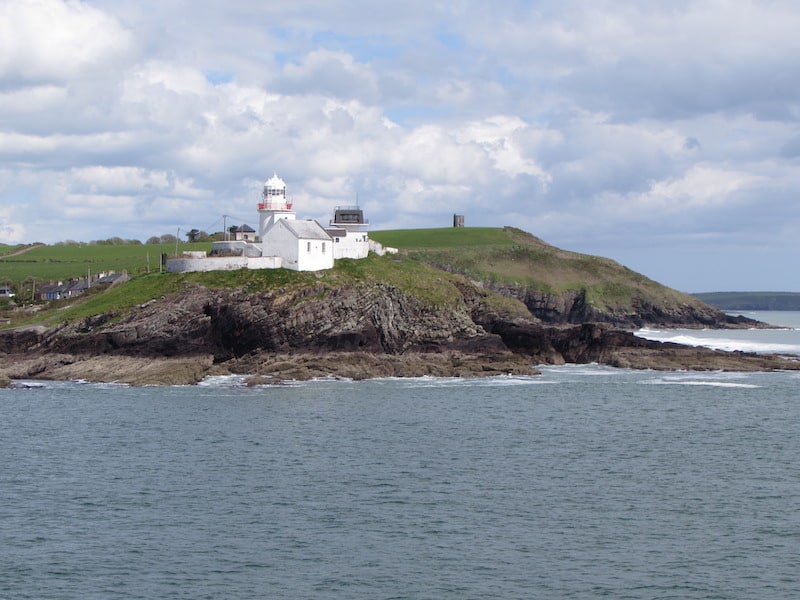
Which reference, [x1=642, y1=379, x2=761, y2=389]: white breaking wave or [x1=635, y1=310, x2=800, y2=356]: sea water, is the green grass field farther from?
[x1=642, y1=379, x2=761, y2=389]: white breaking wave

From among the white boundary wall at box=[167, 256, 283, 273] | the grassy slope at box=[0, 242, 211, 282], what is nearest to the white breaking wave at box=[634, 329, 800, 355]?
the white boundary wall at box=[167, 256, 283, 273]

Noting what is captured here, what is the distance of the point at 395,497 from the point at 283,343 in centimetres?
4025

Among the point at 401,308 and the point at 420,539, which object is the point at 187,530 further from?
the point at 401,308

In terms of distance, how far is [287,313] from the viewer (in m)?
78.4

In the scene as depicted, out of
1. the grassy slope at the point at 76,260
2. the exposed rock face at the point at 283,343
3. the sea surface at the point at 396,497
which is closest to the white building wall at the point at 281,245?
the exposed rock face at the point at 283,343

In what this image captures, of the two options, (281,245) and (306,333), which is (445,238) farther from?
(306,333)

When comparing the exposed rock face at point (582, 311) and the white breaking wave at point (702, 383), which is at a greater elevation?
the exposed rock face at point (582, 311)

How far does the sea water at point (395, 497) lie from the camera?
97.5ft

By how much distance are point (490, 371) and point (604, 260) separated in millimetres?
68626

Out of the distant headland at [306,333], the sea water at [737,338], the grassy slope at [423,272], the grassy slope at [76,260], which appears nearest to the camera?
the distant headland at [306,333]

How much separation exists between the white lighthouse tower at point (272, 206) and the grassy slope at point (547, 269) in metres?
41.5

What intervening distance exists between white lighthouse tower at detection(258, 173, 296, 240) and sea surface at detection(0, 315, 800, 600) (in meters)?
31.7

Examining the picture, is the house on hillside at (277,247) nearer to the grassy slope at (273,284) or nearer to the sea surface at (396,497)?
the grassy slope at (273,284)

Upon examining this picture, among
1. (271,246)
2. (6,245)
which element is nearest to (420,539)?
(271,246)
